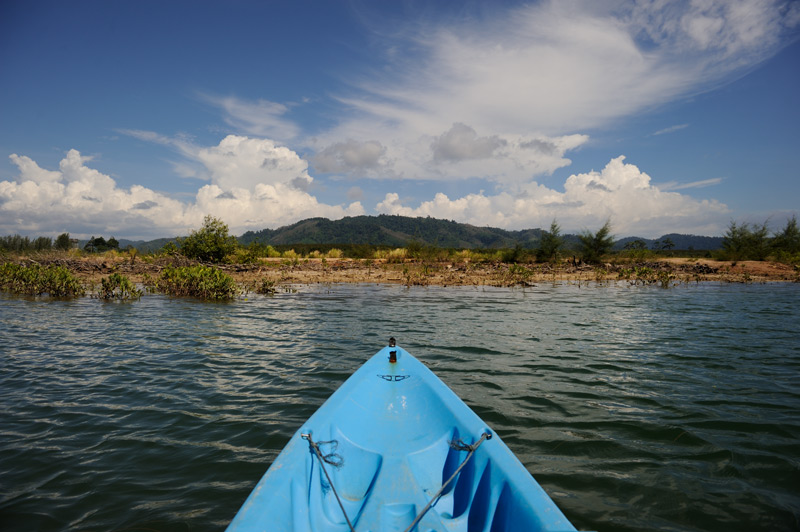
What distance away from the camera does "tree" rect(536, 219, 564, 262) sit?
93.7 ft

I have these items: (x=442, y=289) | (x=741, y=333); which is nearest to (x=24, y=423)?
(x=741, y=333)

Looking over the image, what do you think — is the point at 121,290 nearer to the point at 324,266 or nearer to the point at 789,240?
the point at 324,266

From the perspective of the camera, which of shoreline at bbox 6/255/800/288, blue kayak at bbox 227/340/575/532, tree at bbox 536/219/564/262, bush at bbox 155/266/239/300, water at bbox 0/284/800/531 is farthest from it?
tree at bbox 536/219/564/262

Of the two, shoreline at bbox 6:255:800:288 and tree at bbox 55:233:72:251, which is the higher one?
tree at bbox 55:233:72:251

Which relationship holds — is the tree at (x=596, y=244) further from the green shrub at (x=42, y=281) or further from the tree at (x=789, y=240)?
the green shrub at (x=42, y=281)

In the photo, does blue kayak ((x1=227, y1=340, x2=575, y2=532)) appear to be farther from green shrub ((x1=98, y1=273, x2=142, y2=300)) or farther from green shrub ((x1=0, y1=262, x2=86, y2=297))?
green shrub ((x1=0, y1=262, x2=86, y2=297))

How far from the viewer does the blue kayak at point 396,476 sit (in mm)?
2211

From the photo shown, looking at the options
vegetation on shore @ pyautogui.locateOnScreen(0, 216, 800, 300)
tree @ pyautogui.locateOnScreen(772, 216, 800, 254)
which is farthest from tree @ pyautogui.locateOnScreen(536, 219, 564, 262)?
tree @ pyautogui.locateOnScreen(772, 216, 800, 254)

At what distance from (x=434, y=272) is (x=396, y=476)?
19.9 m

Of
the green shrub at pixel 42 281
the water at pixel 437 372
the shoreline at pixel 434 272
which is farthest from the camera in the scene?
the shoreline at pixel 434 272

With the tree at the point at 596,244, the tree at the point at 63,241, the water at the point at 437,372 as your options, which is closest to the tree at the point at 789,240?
the tree at the point at 596,244

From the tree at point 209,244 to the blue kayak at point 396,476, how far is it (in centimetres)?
1878

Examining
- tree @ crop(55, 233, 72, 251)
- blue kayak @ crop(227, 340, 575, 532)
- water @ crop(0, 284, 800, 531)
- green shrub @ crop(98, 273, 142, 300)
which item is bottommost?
water @ crop(0, 284, 800, 531)

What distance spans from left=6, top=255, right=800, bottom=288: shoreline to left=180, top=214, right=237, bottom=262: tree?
0.83m
